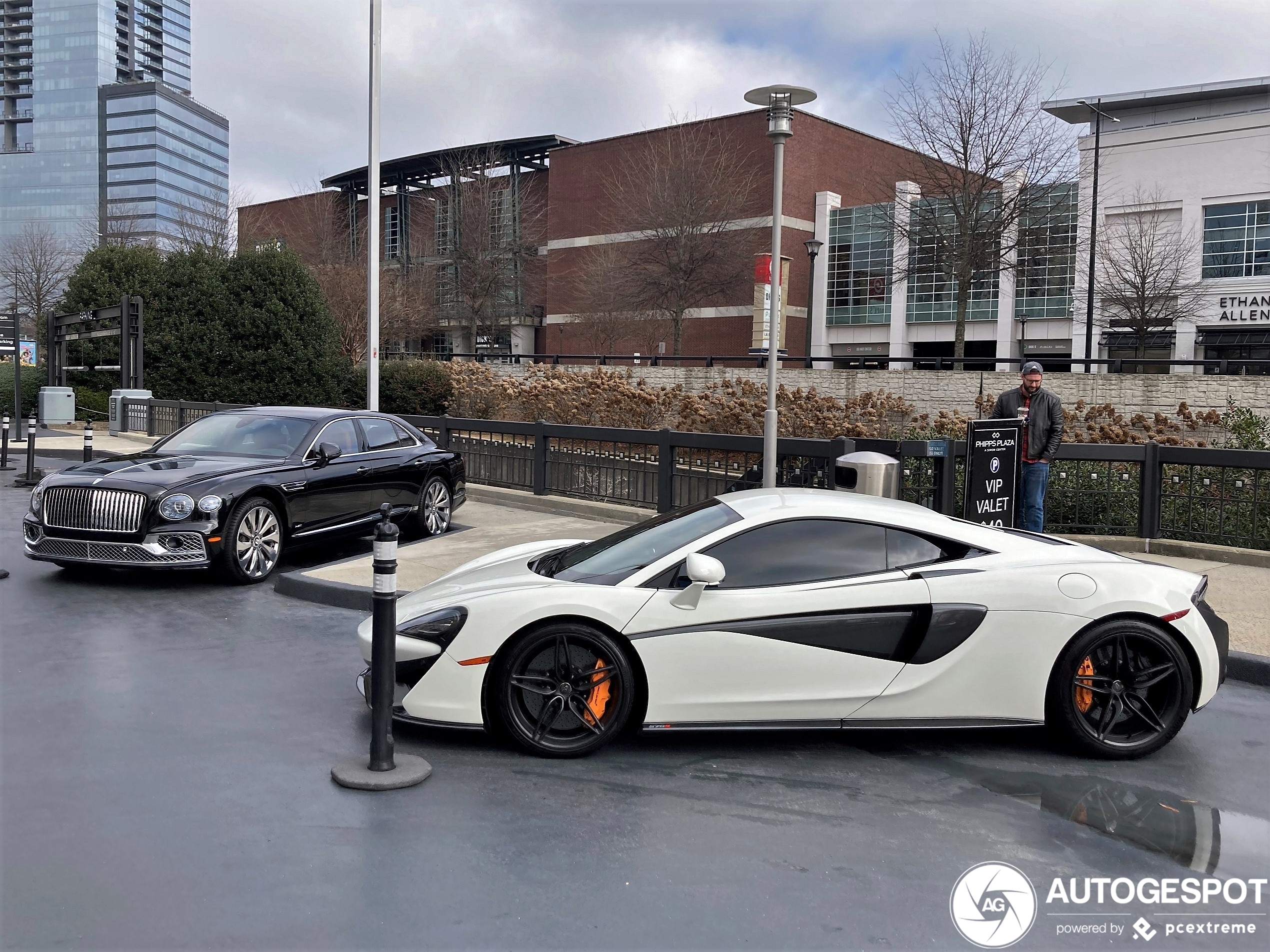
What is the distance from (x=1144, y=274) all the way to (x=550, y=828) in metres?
40.7

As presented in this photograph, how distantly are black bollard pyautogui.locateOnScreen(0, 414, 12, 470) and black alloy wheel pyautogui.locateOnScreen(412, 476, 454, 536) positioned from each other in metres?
9.79

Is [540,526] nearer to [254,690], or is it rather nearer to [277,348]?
[254,690]

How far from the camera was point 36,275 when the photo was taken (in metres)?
66.4

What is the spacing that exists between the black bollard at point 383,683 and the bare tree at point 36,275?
62.3 metres

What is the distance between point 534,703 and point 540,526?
7247mm

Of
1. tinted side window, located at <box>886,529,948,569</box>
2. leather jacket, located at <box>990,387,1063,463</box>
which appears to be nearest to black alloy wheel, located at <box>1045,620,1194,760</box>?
tinted side window, located at <box>886,529,948,569</box>

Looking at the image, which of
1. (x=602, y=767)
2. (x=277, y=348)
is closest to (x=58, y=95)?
(x=277, y=348)

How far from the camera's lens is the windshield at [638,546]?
5.36 m

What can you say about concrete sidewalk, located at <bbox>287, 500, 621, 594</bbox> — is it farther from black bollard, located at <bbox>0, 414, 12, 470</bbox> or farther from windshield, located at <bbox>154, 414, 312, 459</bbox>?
black bollard, located at <bbox>0, 414, 12, 470</bbox>

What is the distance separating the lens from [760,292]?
1079cm

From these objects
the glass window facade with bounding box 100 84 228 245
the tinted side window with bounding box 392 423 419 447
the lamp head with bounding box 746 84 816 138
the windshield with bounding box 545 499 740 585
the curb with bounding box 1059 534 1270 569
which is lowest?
the curb with bounding box 1059 534 1270 569

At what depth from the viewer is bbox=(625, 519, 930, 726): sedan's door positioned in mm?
5008

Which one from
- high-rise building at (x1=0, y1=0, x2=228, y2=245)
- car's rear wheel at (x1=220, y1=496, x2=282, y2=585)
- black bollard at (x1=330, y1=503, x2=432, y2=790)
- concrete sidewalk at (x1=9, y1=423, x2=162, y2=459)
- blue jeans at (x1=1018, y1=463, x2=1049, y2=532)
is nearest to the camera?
black bollard at (x1=330, y1=503, x2=432, y2=790)

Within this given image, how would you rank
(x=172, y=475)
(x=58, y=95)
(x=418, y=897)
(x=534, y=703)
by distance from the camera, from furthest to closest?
(x=58, y=95)
(x=172, y=475)
(x=534, y=703)
(x=418, y=897)
